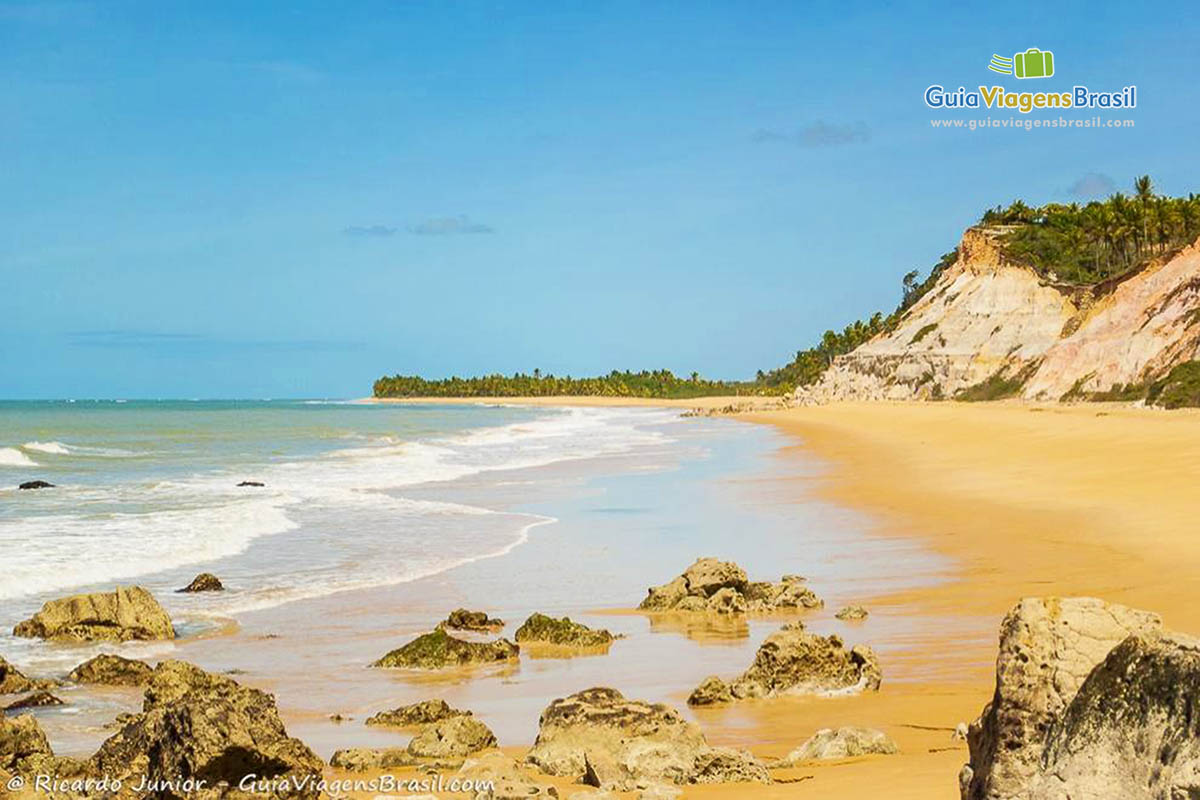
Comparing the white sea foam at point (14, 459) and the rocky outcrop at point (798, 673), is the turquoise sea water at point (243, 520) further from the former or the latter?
the rocky outcrop at point (798, 673)

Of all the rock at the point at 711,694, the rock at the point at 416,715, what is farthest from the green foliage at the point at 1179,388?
the rock at the point at 416,715

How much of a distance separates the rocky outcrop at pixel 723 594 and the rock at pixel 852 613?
676 millimetres

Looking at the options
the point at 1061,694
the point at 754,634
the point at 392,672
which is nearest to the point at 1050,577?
the point at 754,634

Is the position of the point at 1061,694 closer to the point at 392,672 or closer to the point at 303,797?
the point at 303,797

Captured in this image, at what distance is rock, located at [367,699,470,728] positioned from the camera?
28.1 feet

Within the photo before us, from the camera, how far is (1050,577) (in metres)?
13.5

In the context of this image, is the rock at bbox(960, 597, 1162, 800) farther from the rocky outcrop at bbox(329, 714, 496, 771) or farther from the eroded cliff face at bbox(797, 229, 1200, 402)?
the eroded cliff face at bbox(797, 229, 1200, 402)

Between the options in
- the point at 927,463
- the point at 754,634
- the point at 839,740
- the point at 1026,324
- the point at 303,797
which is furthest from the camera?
the point at 1026,324

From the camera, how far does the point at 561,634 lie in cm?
1152

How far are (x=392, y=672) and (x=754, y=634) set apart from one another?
142 inches

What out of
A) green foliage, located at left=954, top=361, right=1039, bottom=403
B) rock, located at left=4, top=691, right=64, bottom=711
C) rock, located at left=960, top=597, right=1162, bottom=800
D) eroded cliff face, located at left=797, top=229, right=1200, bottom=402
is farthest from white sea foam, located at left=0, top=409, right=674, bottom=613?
green foliage, located at left=954, top=361, right=1039, bottom=403

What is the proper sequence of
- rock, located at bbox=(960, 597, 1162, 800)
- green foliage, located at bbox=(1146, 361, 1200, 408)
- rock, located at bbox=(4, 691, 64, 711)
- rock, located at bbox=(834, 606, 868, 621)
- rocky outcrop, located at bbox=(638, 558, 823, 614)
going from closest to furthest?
1. rock, located at bbox=(960, 597, 1162, 800)
2. rock, located at bbox=(4, 691, 64, 711)
3. rock, located at bbox=(834, 606, 868, 621)
4. rocky outcrop, located at bbox=(638, 558, 823, 614)
5. green foliage, located at bbox=(1146, 361, 1200, 408)

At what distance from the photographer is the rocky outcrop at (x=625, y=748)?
645 centimetres

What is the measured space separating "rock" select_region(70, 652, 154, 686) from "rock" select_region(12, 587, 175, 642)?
5.78ft
